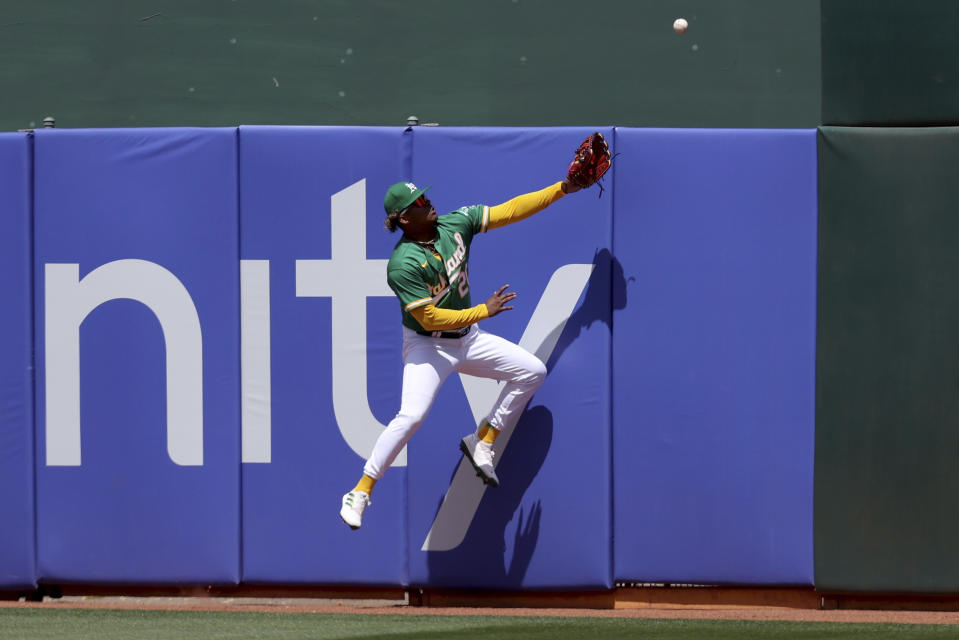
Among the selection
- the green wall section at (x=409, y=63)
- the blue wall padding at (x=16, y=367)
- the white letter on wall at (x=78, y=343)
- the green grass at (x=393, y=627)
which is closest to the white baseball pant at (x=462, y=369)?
the green grass at (x=393, y=627)

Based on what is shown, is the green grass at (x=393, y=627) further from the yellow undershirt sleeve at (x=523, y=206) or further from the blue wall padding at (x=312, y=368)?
the yellow undershirt sleeve at (x=523, y=206)

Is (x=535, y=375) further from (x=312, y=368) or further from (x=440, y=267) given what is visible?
(x=312, y=368)

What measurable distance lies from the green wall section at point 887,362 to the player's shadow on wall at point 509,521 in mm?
1233

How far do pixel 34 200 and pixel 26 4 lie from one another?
1.55m

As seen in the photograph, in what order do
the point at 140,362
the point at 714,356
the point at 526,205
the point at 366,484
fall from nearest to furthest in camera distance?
1. the point at 366,484
2. the point at 526,205
3. the point at 714,356
4. the point at 140,362

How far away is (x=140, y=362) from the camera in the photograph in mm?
6129

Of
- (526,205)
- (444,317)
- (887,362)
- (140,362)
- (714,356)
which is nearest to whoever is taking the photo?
(444,317)

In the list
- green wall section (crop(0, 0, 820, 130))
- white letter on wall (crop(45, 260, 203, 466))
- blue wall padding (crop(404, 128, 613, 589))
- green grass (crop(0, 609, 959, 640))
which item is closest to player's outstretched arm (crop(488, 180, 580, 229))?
blue wall padding (crop(404, 128, 613, 589))

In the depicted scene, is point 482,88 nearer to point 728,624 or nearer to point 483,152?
point 483,152

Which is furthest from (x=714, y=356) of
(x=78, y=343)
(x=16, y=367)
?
(x=16, y=367)

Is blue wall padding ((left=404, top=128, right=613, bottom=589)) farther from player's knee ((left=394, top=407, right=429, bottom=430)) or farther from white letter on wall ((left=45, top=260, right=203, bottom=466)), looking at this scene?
white letter on wall ((left=45, top=260, right=203, bottom=466))

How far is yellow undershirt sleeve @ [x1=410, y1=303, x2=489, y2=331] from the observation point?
5484mm

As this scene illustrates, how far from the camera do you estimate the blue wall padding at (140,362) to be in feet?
20.0

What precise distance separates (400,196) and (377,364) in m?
0.96
